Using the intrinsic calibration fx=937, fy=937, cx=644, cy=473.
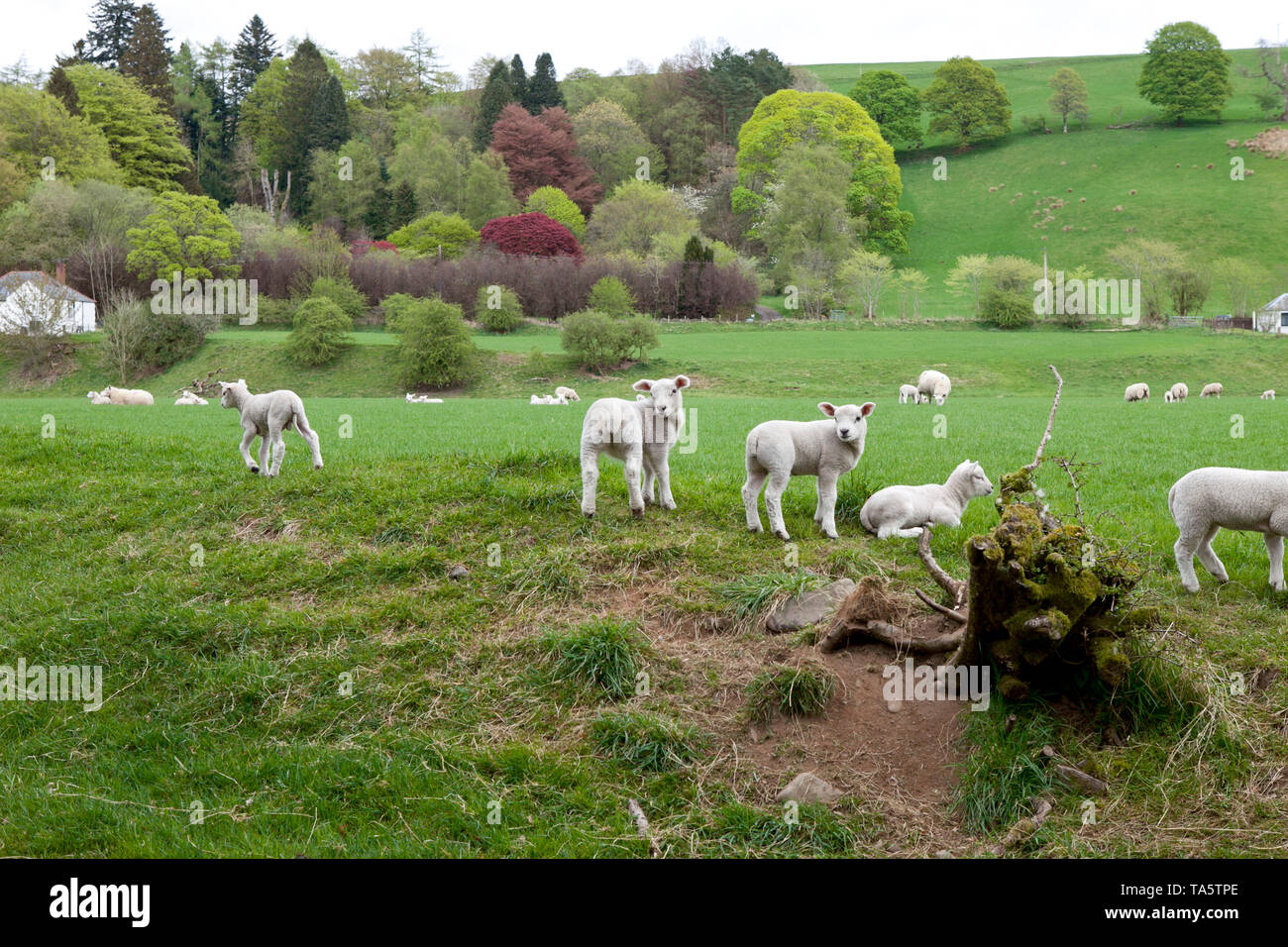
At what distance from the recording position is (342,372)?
179 feet

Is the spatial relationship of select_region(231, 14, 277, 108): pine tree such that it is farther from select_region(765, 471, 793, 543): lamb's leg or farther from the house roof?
select_region(765, 471, 793, 543): lamb's leg

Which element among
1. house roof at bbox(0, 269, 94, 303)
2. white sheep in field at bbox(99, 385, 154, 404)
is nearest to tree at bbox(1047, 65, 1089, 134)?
house roof at bbox(0, 269, 94, 303)

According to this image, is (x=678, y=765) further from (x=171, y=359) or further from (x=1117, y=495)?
(x=171, y=359)

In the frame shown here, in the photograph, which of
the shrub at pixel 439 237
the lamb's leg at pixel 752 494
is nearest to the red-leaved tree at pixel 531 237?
the shrub at pixel 439 237

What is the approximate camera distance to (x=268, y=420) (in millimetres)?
13266

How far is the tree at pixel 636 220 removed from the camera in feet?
279

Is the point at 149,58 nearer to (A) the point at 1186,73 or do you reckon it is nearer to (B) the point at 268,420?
(B) the point at 268,420

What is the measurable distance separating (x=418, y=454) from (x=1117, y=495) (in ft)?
34.4

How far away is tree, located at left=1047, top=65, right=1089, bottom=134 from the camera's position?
4599 inches

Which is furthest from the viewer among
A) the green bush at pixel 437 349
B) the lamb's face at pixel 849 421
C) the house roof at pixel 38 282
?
the house roof at pixel 38 282

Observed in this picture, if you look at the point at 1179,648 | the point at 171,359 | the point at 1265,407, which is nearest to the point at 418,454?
the point at 1179,648

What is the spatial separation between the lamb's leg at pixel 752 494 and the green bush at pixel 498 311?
54179 mm

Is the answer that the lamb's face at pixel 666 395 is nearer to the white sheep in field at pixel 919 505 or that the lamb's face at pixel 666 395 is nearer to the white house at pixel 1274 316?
the white sheep in field at pixel 919 505

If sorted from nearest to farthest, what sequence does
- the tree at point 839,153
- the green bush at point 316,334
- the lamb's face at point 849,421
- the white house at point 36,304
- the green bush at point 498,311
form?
the lamb's face at point 849,421 → the green bush at point 316,334 → the white house at point 36,304 → the green bush at point 498,311 → the tree at point 839,153
